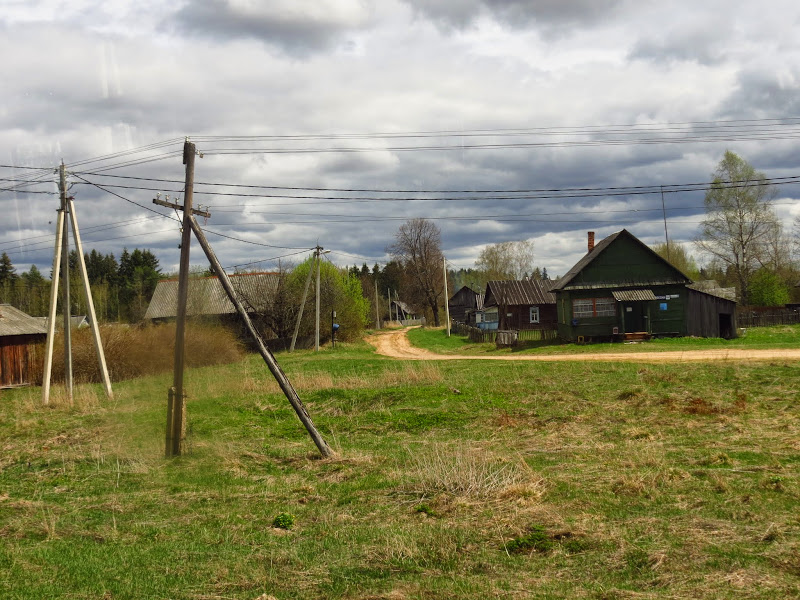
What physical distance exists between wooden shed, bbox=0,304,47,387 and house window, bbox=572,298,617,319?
92.8 ft

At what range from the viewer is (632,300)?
3684 cm

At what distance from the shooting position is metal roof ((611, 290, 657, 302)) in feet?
121

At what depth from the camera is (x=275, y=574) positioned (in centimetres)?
652

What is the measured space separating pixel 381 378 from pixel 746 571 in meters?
17.5

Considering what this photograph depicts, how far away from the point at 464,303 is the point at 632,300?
46097mm

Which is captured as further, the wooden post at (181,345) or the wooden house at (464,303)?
the wooden house at (464,303)

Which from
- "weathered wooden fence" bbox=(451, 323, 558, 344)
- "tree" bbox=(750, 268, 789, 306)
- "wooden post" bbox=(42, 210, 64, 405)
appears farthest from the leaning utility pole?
"tree" bbox=(750, 268, 789, 306)

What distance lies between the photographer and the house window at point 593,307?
3825 centimetres

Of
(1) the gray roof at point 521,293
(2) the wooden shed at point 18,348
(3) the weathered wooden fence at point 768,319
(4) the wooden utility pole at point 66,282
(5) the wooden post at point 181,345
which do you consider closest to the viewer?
(5) the wooden post at point 181,345

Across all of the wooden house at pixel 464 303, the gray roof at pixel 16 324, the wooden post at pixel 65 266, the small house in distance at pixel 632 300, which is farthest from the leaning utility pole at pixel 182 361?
the wooden house at pixel 464 303

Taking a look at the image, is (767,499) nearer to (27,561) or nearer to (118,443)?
(27,561)

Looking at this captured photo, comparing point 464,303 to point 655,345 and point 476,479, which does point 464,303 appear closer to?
point 655,345

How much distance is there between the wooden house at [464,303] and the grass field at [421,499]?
5566 cm

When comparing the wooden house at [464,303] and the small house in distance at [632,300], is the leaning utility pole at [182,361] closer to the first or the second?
the small house in distance at [632,300]
